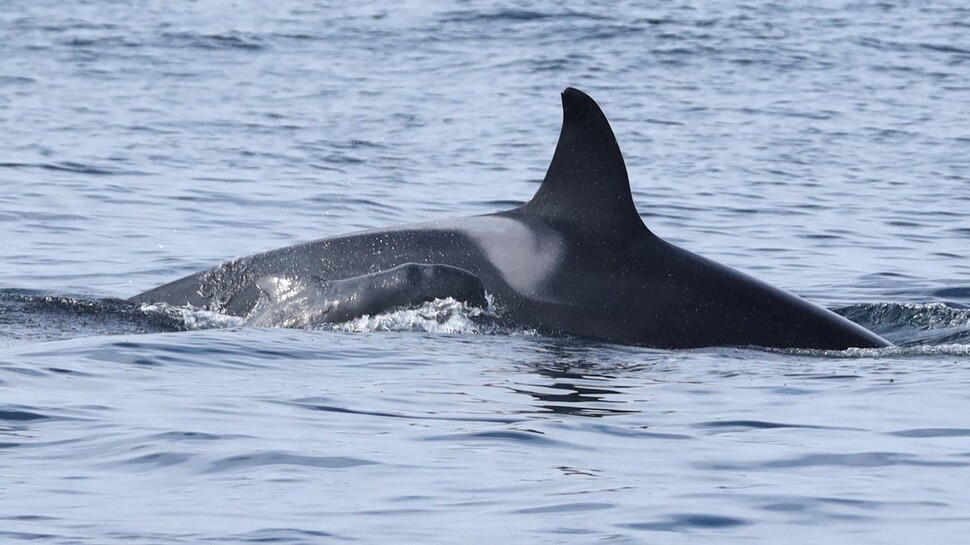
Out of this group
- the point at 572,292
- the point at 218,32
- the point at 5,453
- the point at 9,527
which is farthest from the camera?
the point at 218,32

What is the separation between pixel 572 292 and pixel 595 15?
35.6 metres

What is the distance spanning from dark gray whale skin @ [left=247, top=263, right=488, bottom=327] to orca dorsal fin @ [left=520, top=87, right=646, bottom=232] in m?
0.88

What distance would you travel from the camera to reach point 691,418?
990 centimetres

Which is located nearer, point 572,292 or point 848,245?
point 572,292

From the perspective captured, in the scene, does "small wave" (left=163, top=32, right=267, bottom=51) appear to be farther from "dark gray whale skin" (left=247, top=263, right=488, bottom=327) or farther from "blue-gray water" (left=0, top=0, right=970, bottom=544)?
"dark gray whale skin" (left=247, top=263, right=488, bottom=327)

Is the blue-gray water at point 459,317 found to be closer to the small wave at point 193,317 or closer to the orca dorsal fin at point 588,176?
the small wave at point 193,317

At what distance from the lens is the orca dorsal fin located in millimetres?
12109

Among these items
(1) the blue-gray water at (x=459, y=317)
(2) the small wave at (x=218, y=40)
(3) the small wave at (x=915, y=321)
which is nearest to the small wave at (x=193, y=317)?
(1) the blue-gray water at (x=459, y=317)

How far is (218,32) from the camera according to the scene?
45781mm

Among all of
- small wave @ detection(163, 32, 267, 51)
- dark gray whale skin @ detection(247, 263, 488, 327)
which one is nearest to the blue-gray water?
small wave @ detection(163, 32, 267, 51)

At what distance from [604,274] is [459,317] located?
111 cm

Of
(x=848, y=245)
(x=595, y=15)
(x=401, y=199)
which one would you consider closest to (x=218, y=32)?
(x=595, y=15)

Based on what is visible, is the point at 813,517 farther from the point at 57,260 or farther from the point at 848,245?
the point at 848,245

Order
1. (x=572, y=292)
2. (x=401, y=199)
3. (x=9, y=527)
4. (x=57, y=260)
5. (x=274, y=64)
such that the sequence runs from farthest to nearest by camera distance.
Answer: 1. (x=274, y=64)
2. (x=401, y=199)
3. (x=57, y=260)
4. (x=572, y=292)
5. (x=9, y=527)
